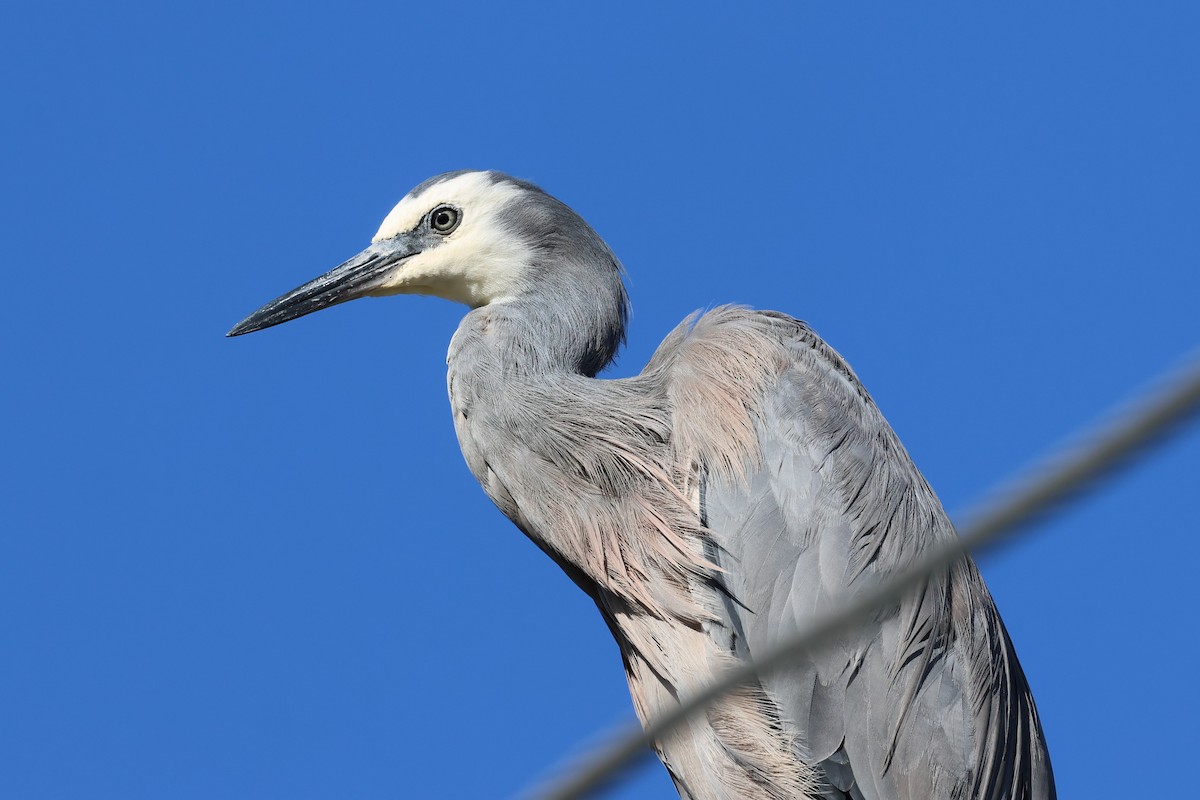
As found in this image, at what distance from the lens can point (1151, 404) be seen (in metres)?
0.76

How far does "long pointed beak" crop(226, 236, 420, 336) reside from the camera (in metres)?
4.80

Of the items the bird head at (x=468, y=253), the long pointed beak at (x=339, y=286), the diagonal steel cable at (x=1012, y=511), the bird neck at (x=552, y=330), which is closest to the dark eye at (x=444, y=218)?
the bird head at (x=468, y=253)

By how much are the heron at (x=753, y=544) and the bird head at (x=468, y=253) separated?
231mm

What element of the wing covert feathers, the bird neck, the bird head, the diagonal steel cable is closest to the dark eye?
the bird head

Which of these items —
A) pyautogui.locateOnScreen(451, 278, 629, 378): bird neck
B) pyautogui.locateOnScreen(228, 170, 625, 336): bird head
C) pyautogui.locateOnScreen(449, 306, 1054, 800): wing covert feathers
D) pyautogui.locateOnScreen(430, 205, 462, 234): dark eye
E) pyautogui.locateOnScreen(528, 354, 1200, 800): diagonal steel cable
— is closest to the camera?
pyautogui.locateOnScreen(528, 354, 1200, 800): diagonal steel cable

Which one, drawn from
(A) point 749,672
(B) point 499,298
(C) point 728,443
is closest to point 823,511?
(C) point 728,443

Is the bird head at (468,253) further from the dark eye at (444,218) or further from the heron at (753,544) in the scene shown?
the heron at (753,544)

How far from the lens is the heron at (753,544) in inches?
148

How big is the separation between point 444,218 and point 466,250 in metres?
0.22

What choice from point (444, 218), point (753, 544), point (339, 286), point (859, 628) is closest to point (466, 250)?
point (444, 218)

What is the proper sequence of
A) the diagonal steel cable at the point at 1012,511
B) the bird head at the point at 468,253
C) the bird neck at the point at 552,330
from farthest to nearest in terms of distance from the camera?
the bird head at the point at 468,253 → the bird neck at the point at 552,330 → the diagonal steel cable at the point at 1012,511

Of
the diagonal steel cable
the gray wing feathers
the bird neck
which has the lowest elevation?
the diagonal steel cable

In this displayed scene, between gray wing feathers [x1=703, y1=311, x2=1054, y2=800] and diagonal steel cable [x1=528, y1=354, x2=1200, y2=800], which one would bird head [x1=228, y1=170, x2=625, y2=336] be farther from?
diagonal steel cable [x1=528, y1=354, x2=1200, y2=800]

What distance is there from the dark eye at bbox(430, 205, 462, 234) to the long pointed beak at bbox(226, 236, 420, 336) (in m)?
0.11
